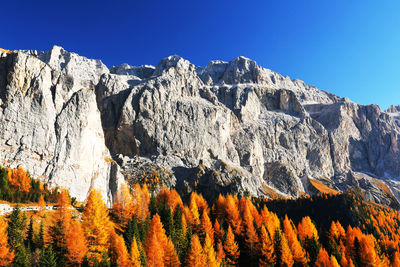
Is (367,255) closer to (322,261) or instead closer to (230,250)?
(322,261)

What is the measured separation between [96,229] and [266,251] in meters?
38.6

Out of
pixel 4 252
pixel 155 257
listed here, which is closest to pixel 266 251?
pixel 155 257

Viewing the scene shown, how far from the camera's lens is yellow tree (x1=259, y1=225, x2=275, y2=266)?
5878cm

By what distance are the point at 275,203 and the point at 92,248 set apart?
12018cm

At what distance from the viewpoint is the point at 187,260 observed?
50562 millimetres

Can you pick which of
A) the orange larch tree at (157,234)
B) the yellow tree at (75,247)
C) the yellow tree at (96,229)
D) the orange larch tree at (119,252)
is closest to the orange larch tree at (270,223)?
the orange larch tree at (157,234)

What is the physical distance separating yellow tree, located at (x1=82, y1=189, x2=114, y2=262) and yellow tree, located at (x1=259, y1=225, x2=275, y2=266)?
35107 millimetres

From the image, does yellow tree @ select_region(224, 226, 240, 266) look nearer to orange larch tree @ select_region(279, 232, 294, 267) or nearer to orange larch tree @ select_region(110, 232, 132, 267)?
orange larch tree @ select_region(279, 232, 294, 267)

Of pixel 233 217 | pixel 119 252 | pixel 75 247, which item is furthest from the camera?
pixel 233 217

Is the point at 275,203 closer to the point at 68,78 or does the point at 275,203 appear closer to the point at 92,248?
the point at 92,248

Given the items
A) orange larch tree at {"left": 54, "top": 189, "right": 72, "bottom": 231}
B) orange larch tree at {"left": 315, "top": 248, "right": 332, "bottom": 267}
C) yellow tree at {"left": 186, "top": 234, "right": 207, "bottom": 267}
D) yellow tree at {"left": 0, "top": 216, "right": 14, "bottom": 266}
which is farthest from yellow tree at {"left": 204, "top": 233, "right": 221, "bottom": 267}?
yellow tree at {"left": 0, "top": 216, "right": 14, "bottom": 266}

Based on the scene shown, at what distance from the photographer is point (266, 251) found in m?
60.0

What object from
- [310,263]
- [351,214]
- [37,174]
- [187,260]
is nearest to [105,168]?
[37,174]

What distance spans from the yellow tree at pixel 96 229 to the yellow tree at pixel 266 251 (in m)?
35.1
